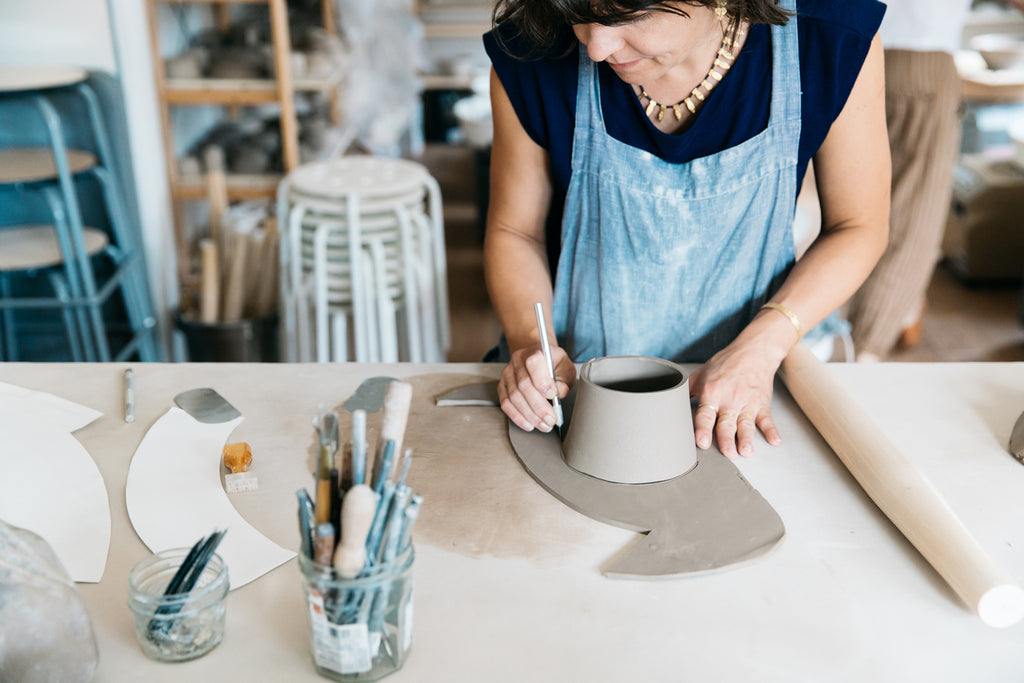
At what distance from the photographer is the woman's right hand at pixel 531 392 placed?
Result: 1.03 meters

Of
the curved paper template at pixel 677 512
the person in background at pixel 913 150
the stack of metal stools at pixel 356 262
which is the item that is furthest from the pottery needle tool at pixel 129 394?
the person in background at pixel 913 150

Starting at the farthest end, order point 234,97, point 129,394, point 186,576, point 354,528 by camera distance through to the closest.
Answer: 1. point 234,97
2. point 129,394
3. point 186,576
4. point 354,528

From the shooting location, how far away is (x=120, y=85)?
2541 millimetres

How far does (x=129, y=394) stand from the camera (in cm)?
112

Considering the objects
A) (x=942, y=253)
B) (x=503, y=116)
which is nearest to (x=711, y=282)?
(x=503, y=116)

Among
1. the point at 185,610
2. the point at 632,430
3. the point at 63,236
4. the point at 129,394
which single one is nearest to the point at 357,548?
the point at 185,610

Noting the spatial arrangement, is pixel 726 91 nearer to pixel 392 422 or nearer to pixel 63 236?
pixel 392 422

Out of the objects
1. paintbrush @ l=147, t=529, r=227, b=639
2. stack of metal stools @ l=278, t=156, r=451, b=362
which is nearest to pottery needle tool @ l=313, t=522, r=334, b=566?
paintbrush @ l=147, t=529, r=227, b=639

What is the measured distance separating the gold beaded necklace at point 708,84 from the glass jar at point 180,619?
2.85 feet

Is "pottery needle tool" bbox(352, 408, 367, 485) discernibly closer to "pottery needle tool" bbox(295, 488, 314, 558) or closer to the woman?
"pottery needle tool" bbox(295, 488, 314, 558)

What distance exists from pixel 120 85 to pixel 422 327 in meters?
1.12

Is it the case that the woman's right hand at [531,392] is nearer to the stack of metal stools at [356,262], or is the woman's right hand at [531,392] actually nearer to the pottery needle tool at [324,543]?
the pottery needle tool at [324,543]

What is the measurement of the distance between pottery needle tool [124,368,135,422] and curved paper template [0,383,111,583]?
3 centimetres

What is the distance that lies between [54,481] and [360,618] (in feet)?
1.58
